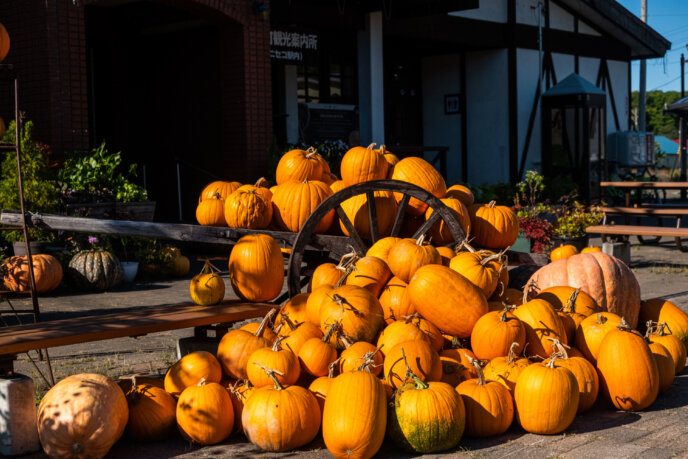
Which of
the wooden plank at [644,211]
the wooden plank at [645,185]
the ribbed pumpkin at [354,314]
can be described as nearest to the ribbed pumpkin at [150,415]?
the ribbed pumpkin at [354,314]

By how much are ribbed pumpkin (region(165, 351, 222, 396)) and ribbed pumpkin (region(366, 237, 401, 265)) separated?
4.22 feet

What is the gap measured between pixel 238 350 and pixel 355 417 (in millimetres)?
947

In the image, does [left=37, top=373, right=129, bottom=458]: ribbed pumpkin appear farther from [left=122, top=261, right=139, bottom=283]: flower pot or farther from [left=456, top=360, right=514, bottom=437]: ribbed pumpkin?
[left=122, top=261, right=139, bottom=283]: flower pot

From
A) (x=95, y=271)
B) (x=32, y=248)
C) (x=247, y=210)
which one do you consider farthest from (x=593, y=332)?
(x=32, y=248)

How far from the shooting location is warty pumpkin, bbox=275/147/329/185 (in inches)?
233

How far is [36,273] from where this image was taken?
8219 mm

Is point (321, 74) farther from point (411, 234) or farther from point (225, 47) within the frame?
point (411, 234)

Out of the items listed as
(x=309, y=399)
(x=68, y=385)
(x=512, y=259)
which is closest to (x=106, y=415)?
(x=68, y=385)

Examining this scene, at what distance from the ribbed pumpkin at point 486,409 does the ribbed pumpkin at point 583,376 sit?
391 millimetres

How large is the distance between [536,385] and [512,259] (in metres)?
1.87

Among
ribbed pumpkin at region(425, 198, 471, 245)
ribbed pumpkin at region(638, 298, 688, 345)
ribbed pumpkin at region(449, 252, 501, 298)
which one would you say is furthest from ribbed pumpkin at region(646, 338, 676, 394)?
ribbed pumpkin at region(425, 198, 471, 245)

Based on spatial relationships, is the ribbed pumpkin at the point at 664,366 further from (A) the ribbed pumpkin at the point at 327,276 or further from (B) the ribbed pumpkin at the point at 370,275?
(A) the ribbed pumpkin at the point at 327,276

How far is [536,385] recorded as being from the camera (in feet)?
13.0

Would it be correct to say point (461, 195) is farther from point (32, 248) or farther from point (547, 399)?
point (32, 248)
